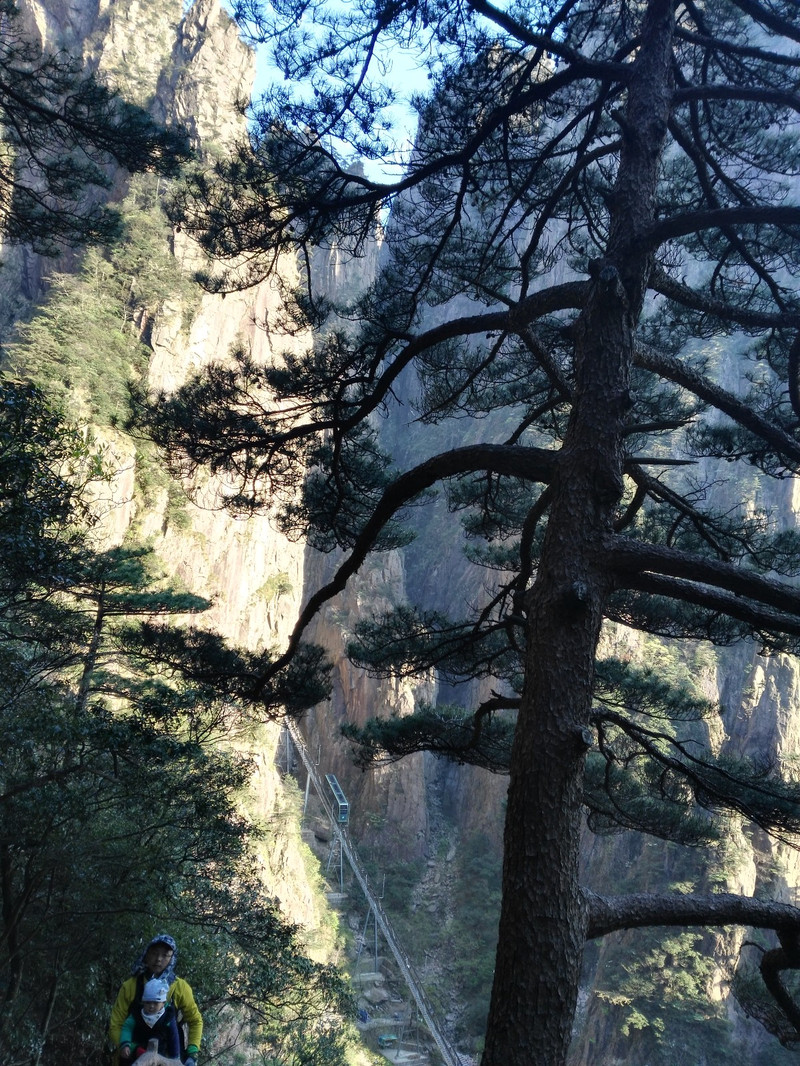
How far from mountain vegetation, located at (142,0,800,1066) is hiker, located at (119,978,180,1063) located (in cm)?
126

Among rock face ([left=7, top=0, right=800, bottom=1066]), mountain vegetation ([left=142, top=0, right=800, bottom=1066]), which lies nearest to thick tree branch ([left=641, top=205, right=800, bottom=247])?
mountain vegetation ([left=142, top=0, right=800, bottom=1066])

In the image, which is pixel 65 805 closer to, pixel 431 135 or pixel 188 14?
pixel 431 135

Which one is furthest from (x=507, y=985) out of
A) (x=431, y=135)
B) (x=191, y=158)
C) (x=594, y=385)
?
(x=191, y=158)

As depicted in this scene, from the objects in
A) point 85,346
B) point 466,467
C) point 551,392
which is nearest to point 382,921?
point 85,346

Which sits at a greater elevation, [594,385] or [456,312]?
[456,312]

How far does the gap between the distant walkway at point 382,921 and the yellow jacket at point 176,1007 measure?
9.91 metres

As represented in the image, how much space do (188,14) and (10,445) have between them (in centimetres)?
2510

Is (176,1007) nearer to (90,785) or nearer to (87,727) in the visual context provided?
(87,727)

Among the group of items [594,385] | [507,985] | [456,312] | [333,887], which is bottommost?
[333,887]

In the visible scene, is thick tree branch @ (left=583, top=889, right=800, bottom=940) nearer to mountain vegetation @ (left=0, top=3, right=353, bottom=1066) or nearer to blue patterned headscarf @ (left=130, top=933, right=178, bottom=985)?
blue patterned headscarf @ (left=130, top=933, right=178, bottom=985)

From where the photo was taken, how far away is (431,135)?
3.12 m

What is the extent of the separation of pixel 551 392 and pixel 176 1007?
3.11 meters

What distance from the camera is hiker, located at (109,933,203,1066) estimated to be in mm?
2533

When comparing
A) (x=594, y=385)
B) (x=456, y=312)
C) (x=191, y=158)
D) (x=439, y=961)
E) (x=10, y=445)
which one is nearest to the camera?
(x=594, y=385)
